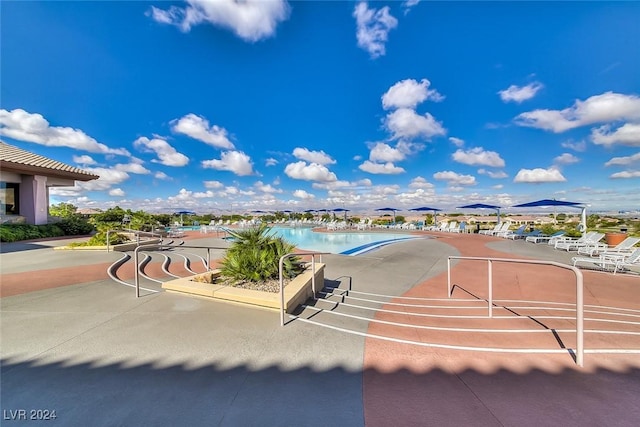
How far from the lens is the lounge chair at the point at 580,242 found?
964cm

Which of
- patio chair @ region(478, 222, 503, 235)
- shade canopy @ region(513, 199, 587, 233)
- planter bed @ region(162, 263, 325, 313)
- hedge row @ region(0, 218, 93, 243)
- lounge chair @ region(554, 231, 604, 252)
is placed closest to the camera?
planter bed @ region(162, 263, 325, 313)

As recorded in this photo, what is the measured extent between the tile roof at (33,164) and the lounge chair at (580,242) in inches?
994

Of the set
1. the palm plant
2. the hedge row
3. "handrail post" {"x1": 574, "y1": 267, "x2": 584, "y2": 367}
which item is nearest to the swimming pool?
the palm plant

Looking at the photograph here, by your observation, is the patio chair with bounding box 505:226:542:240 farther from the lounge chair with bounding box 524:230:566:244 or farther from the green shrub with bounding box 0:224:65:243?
the green shrub with bounding box 0:224:65:243

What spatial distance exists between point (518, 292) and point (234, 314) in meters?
5.85

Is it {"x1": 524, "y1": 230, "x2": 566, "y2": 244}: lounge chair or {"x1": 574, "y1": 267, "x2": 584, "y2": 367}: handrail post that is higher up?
{"x1": 574, "y1": 267, "x2": 584, "y2": 367}: handrail post

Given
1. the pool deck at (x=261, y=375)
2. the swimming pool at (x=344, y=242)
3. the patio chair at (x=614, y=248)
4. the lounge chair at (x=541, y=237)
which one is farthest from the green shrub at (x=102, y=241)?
the lounge chair at (x=541, y=237)

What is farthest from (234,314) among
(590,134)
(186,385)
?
(590,134)

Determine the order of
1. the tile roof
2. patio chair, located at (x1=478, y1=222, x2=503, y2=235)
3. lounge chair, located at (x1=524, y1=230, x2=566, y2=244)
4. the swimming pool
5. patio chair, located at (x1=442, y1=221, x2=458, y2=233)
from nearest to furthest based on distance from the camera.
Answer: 1. the tile roof
2. the swimming pool
3. lounge chair, located at (x1=524, y1=230, x2=566, y2=244)
4. patio chair, located at (x1=478, y1=222, x2=503, y2=235)
5. patio chair, located at (x1=442, y1=221, x2=458, y2=233)

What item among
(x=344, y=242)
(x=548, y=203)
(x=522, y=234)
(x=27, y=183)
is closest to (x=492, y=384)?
(x=344, y=242)

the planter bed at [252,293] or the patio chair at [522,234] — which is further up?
the planter bed at [252,293]

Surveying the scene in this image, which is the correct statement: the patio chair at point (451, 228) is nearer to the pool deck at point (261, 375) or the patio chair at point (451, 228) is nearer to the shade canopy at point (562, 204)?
the shade canopy at point (562, 204)

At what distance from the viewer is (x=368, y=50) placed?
14555mm

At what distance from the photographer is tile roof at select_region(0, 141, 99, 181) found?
11.3 meters
